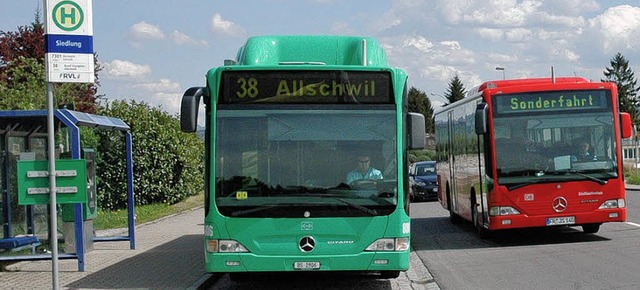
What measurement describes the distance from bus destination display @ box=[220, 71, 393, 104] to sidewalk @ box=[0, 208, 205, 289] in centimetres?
272

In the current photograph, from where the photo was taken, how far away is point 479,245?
18.0m

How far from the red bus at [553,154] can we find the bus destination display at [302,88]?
5.98 metres

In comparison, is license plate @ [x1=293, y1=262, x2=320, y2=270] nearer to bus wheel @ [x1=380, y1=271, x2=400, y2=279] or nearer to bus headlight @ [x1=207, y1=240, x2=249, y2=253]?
bus headlight @ [x1=207, y1=240, x2=249, y2=253]

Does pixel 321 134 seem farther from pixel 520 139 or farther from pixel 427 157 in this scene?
pixel 427 157

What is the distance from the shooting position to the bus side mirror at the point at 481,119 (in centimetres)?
1661

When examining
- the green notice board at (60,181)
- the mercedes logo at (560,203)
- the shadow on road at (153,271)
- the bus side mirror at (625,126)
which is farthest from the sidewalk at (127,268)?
the bus side mirror at (625,126)

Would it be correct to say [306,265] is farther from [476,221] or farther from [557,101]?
[476,221]

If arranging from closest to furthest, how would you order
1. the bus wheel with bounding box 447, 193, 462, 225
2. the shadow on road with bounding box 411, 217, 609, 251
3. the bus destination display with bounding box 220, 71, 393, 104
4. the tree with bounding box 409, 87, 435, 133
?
the bus destination display with bounding box 220, 71, 393, 104
the shadow on road with bounding box 411, 217, 609, 251
the bus wheel with bounding box 447, 193, 462, 225
the tree with bounding box 409, 87, 435, 133

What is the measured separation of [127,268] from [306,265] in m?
4.45

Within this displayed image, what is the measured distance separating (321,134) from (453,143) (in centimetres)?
1147

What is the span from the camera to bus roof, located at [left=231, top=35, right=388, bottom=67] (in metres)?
12.4

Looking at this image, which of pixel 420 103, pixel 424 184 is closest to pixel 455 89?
pixel 420 103

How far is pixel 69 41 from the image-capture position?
32.3 ft

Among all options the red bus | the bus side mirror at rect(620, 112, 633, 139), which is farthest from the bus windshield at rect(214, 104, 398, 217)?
the bus side mirror at rect(620, 112, 633, 139)
